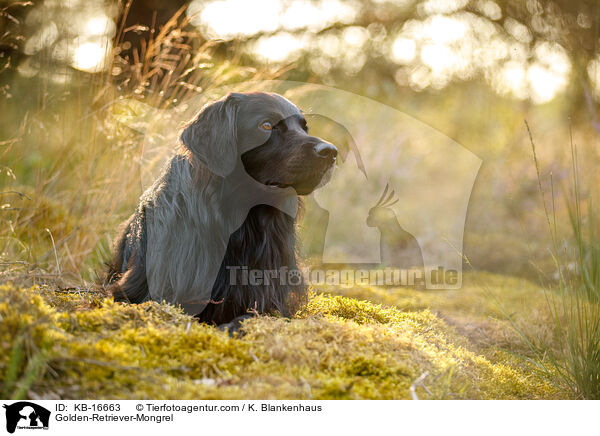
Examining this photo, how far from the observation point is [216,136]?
286cm

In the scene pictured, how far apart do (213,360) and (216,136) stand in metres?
1.49

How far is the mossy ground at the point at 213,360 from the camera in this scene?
5.25 ft

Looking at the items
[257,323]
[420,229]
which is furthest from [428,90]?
[257,323]

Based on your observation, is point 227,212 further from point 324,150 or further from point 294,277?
point 324,150

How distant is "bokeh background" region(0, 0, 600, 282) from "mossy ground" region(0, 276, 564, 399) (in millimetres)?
768

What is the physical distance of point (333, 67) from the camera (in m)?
8.60

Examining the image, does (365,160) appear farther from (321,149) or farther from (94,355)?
(94,355)
